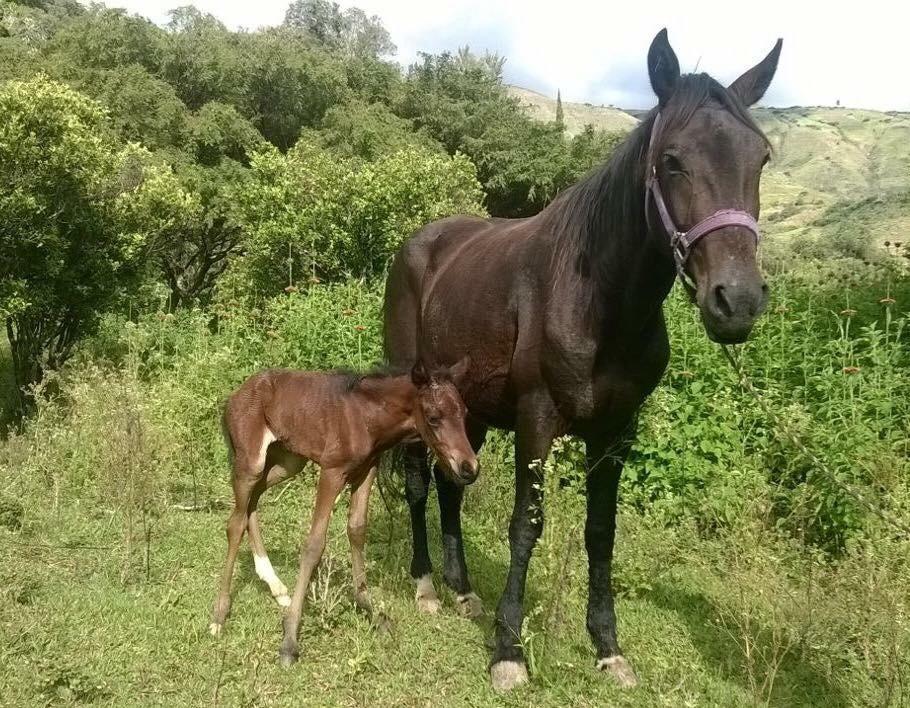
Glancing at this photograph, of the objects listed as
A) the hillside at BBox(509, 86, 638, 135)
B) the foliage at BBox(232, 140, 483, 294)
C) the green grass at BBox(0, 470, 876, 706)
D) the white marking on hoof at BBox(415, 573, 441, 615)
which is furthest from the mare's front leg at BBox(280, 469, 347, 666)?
Answer: the hillside at BBox(509, 86, 638, 135)

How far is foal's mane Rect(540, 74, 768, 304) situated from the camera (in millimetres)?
2342

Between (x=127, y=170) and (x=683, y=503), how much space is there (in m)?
7.67

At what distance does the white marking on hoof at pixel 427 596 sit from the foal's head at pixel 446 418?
1122 millimetres

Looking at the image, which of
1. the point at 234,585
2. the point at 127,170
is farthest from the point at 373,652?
the point at 127,170

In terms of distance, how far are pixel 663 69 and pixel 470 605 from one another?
292 centimetres

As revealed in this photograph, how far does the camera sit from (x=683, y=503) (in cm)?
479

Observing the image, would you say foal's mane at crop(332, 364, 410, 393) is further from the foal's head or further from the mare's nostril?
the mare's nostril

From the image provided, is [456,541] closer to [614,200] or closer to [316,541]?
[316,541]

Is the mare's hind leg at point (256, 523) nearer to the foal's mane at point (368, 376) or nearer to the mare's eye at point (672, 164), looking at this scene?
the foal's mane at point (368, 376)

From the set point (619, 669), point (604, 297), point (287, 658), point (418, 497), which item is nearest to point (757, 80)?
point (604, 297)

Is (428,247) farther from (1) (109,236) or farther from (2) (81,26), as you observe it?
(2) (81,26)

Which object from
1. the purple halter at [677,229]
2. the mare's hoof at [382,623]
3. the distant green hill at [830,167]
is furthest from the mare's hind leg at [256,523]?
the distant green hill at [830,167]

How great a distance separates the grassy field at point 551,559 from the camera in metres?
2.96

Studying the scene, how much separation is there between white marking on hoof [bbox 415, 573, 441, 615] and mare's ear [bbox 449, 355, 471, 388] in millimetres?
1415
